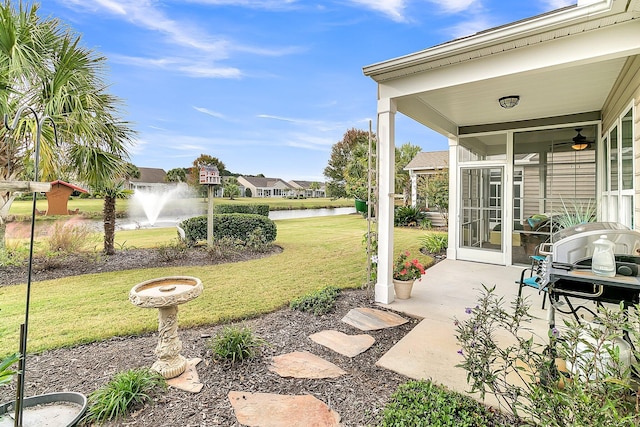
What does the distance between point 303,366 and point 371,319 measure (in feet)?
3.79

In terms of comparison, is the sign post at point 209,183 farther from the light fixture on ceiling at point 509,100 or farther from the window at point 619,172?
A: the window at point 619,172

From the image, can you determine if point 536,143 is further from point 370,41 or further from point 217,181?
point 217,181

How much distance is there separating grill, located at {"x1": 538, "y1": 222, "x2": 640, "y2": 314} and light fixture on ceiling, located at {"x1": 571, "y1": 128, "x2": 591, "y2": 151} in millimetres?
3926

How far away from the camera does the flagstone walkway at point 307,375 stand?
1846 millimetres

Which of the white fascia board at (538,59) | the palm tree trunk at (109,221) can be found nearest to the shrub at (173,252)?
the palm tree trunk at (109,221)

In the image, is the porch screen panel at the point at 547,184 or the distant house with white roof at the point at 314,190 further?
the distant house with white roof at the point at 314,190

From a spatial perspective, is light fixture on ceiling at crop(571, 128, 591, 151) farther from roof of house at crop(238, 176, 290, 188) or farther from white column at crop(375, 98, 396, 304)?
roof of house at crop(238, 176, 290, 188)

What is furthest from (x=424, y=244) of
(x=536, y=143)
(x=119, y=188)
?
(x=119, y=188)

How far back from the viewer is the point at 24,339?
175 centimetres

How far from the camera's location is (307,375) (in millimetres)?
2324

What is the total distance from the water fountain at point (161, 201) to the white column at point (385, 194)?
6968 millimetres

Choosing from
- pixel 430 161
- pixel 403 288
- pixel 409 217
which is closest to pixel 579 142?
pixel 403 288

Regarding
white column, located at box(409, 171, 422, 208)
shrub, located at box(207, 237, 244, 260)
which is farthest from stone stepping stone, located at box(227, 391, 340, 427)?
white column, located at box(409, 171, 422, 208)

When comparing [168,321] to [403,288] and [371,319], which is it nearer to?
[371,319]
